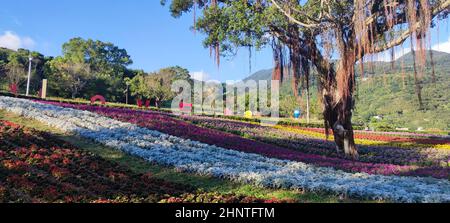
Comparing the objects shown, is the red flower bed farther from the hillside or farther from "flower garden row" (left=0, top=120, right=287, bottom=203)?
the hillside

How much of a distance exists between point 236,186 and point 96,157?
4.85 metres

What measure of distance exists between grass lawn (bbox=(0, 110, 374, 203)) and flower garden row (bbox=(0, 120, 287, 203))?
557mm

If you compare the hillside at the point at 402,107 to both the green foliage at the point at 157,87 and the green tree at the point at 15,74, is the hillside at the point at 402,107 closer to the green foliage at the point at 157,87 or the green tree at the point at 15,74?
the green foliage at the point at 157,87

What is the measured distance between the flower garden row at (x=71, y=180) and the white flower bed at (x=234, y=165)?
71.0 inches

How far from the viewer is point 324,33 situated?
53.9 ft

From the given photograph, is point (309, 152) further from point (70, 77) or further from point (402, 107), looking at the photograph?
point (402, 107)

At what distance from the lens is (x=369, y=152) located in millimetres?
22250

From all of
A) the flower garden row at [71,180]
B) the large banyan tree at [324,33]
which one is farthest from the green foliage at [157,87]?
the flower garden row at [71,180]

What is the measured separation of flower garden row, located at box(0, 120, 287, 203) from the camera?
8492 mm

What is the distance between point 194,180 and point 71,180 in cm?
324

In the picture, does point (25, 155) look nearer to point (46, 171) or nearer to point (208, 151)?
point (46, 171)

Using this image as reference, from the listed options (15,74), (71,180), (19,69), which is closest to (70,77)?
(19,69)

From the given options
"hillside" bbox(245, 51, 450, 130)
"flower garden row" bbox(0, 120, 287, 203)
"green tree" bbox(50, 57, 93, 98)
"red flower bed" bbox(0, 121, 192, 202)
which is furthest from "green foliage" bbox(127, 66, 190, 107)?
"flower garden row" bbox(0, 120, 287, 203)
